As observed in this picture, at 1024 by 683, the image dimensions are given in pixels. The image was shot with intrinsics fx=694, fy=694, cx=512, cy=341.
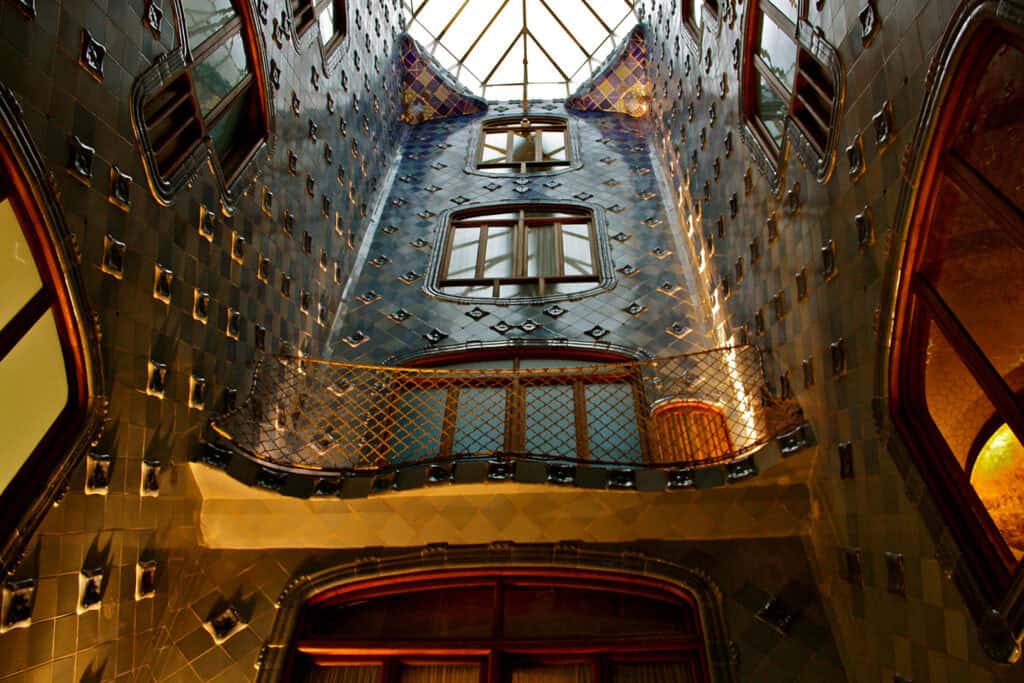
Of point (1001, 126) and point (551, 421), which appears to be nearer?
point (1001, 126)

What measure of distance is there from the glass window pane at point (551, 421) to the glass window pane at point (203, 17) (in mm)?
4751

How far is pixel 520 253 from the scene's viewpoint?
36.3 ft

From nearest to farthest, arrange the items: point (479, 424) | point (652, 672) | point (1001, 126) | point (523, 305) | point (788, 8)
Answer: point (1001, 126) < point (652, 672) < point (788, 8) < point (479, 424) < point (523, 305)

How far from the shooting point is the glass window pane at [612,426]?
7605 millimetres

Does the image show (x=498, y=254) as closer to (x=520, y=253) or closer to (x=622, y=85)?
(x=520, y=253)

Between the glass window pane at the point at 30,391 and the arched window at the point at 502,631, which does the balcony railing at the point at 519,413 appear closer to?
the arched window at the point at 502,631

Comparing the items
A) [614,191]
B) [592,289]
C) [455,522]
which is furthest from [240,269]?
[614,191]

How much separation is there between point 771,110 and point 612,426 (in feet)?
12.3

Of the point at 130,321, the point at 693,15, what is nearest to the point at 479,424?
the point at 130,321

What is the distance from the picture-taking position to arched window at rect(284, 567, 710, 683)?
5609 millimetres

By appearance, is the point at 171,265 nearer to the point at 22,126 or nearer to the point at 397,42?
the point at 22,126

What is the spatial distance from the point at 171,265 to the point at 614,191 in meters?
8.27

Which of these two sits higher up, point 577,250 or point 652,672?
point 577,250

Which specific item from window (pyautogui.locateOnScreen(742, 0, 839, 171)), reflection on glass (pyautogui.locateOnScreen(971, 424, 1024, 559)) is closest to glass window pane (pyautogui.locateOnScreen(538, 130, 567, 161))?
window (pyautogui.locateOnScreen(742, 0, 839, 171))
